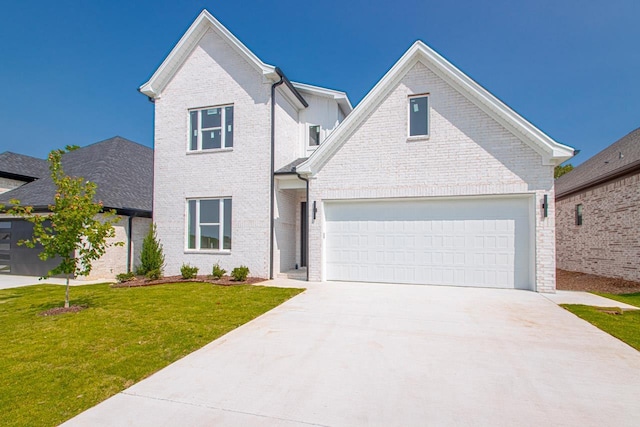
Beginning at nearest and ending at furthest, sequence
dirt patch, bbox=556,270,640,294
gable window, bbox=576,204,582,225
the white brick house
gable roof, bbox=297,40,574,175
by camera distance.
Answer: gable roof, bbox=297,40,574,175, the white brick house, dirt patch, bbox=556,270,640,294, gable window, bbox=576,204,582,225

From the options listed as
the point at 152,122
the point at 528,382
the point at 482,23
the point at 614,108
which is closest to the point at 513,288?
the point at 528,382

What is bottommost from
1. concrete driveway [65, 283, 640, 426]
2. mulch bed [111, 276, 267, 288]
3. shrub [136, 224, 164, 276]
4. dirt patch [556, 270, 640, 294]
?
dirt patch [556, 270, 640, 294]

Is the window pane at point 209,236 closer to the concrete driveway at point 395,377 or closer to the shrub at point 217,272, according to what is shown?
the shrub at point 217,272

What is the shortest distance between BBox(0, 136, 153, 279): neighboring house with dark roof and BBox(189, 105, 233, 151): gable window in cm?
400

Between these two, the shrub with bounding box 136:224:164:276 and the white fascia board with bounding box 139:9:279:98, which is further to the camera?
the shrub with bounding box 136:224:164:276

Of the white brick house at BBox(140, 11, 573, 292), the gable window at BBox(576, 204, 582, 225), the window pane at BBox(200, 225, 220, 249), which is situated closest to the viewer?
the white brick house at BBox(140, 11, 573, 292)

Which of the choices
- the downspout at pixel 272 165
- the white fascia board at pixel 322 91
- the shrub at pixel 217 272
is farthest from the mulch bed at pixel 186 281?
the white fascia board at pixel 322 91

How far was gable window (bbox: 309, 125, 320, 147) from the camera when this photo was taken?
47.4ft

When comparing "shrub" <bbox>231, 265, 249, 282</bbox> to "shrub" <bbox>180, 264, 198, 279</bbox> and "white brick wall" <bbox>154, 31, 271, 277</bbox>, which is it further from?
"shrub" <bbox>180, 264, 198, 279</bbox>

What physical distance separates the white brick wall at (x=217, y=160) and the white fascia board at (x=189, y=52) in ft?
0.80

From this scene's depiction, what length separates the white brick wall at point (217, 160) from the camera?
11.8 metres

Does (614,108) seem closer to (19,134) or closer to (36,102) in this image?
(36,102)

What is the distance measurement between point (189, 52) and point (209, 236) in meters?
7.50

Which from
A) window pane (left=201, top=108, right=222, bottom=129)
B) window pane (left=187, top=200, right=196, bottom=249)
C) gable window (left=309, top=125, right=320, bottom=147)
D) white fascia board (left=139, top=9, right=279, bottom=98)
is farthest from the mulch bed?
white fascia board (left=139, top=9, right=279, bottom=98)
